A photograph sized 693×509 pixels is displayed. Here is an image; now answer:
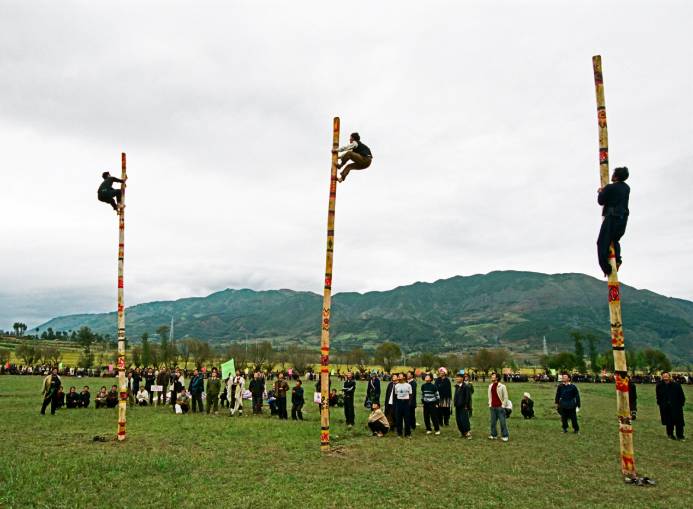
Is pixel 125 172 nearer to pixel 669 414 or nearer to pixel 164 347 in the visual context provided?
pixel 669 414

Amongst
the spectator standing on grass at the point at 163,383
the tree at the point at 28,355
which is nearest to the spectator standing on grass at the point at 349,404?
the spectator standing on grass at the point at 163,383

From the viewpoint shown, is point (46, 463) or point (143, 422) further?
point (143, 422)

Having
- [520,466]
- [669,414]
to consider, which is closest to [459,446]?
[520,466]

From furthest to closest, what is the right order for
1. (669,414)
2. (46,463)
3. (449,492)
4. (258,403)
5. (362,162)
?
(258,403), (669,414), (362,162), (46,463), (449,492)

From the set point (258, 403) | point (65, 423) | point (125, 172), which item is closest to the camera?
point (125, 172)

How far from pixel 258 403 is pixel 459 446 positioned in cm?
1268

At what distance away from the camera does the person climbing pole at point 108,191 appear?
1445 cm

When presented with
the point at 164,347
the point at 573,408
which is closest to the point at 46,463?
the point at 573,408

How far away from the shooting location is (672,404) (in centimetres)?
1603

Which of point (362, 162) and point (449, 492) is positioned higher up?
point (362, 162)

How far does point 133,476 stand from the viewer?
9.65 meters

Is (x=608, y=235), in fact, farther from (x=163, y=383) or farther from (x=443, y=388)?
(x=163, y=383)

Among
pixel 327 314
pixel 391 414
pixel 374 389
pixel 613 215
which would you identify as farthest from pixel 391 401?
pixel 613 215

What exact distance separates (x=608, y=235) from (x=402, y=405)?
9613 mm
